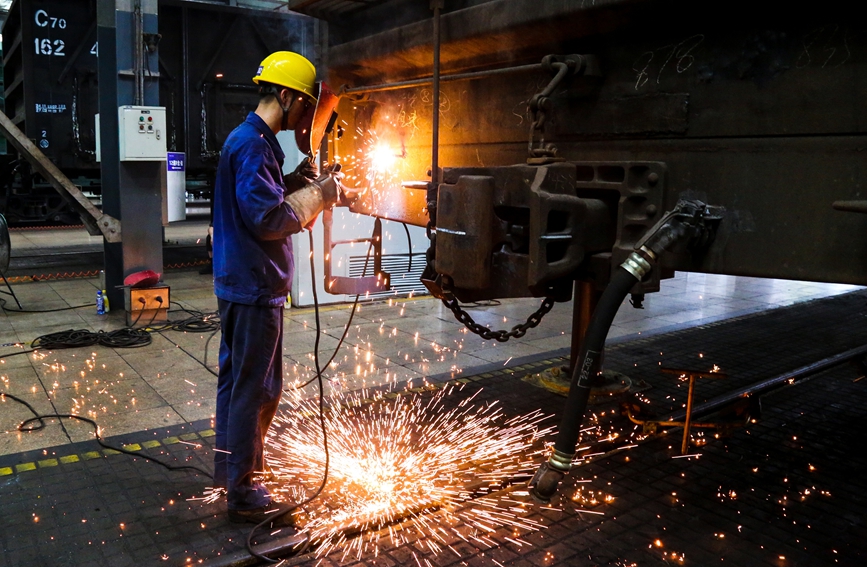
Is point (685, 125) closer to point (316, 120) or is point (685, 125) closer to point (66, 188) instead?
point (316, 120)

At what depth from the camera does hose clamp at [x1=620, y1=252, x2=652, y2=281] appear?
2.15 metres

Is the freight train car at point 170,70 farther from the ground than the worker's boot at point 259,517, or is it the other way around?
the freight train car at point 170,70

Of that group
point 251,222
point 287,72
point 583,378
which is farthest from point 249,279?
point 583,378

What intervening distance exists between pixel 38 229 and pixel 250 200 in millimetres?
12005

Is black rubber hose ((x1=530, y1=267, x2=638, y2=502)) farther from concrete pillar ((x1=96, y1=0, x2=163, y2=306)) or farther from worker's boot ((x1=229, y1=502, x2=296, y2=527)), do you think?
concrete pillar ((x1=96, y1=0, x2=163, y2=306))

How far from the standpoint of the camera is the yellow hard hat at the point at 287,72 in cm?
284

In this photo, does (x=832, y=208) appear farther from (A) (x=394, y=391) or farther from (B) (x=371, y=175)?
(A) (x=394, y=391)

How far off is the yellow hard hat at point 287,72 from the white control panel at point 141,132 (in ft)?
11.8

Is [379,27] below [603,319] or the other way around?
the other way around

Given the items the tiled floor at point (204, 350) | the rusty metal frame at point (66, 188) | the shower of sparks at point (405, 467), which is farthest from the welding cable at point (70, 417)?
the rusty metal frame at point (66, 188)

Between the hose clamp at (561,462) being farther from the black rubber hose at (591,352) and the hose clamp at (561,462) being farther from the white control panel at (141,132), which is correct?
the white control panel at (141,132)

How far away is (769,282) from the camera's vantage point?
9.36 metres

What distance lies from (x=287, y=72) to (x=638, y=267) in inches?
63.0

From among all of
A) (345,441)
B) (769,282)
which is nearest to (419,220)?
(345,441)
